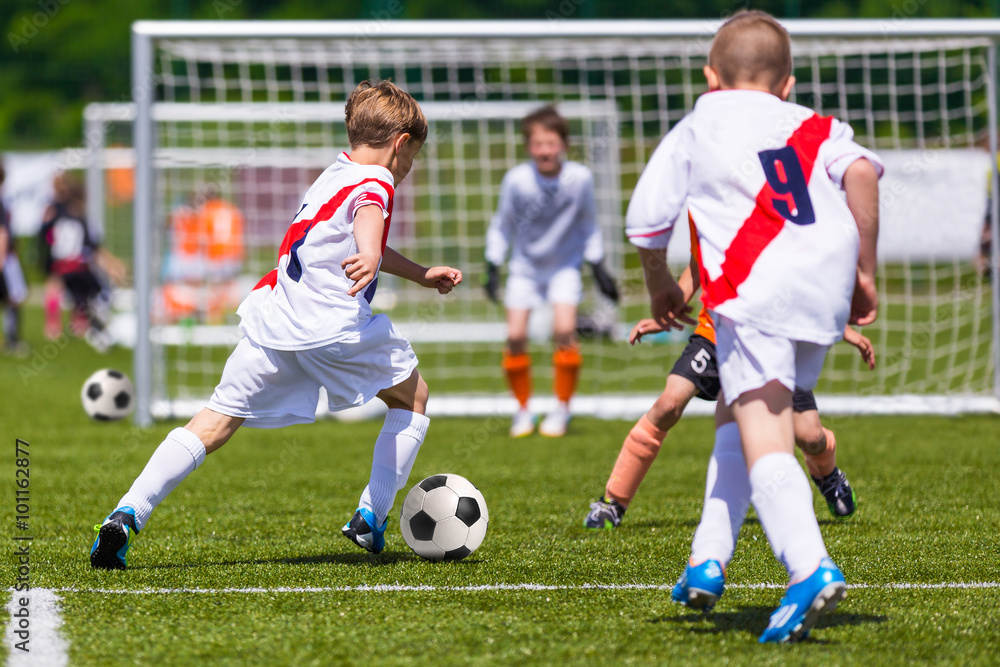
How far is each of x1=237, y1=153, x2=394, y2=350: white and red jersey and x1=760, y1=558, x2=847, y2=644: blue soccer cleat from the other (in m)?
1.45

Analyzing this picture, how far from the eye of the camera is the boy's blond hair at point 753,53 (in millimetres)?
2682

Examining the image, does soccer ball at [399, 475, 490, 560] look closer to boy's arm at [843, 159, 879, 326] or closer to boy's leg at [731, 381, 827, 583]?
boy's leg at [731, 381, 827, 583]

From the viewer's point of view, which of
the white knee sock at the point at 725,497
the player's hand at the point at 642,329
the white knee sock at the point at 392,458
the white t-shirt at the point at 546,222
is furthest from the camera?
the white t-shirt at the point at 546,222

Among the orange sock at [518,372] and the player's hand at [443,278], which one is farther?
the orange sock at [518,372]

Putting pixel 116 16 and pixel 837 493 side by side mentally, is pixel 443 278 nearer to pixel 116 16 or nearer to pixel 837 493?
pixel 837 493

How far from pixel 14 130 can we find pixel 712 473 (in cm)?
2391

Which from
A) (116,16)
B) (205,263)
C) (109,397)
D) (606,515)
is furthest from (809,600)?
(116,16)

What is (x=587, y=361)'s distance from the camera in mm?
11281

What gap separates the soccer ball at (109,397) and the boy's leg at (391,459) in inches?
138

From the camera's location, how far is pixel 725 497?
2.71 m

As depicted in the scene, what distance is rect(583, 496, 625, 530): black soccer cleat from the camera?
4.11 m

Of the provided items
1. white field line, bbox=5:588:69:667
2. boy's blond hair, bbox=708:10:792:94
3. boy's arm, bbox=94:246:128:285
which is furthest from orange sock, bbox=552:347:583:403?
boy's arm, bbox=94:246:128:285

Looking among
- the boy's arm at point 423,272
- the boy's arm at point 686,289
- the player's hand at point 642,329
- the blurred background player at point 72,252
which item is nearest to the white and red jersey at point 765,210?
the boy's arm at point 686,289

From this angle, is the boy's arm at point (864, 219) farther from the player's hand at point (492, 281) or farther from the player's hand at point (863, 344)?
the player's hand at point (492, 281)
